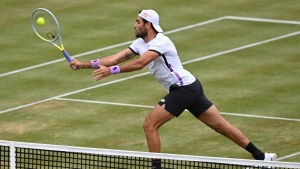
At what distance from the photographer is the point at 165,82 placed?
1270cm

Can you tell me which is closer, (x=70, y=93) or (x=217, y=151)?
(x=217, y=151)

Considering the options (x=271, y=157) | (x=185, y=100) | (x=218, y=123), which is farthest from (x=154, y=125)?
(x=271, y=157)

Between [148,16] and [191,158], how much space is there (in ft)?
9.67

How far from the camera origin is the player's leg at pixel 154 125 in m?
12.4

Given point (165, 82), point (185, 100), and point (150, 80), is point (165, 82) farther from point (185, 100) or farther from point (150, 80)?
point (150, 80)

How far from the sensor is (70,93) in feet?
59.6

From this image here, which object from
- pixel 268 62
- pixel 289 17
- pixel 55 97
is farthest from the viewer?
pixel 289 17

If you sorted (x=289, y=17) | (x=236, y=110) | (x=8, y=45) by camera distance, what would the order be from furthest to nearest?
(x=289, y=17), (x=8, y=45), (x=236, y=110)

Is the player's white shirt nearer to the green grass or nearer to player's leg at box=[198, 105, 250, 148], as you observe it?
player's leg at box=[198, 105, 250, 148]

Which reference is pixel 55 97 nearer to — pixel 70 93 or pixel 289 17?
pixel 70 93

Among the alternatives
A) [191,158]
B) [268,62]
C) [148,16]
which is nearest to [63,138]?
[148,16]

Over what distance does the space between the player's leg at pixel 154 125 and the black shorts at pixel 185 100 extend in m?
0.09

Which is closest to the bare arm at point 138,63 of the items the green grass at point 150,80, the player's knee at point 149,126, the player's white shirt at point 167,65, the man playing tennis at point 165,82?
the man playing tennis at point 165,82

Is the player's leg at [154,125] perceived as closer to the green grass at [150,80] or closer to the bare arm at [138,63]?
the bare arm at [138,63]
